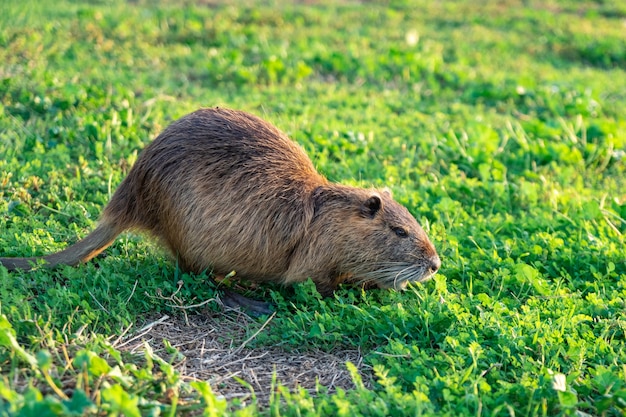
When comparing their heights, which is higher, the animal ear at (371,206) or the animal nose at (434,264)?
the animal ear at (371,206)

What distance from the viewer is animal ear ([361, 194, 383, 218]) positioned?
3.39 m

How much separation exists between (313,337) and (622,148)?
345 centimetres

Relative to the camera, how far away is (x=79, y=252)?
131 inches

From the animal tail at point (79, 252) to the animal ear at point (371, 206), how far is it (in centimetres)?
113

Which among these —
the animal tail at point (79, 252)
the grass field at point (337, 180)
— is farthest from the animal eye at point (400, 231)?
the animal tail at point (79, 252)

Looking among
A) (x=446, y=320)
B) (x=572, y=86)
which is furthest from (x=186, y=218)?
(x=572, y=86)

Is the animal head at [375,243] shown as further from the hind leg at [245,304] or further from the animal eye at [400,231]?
the hind leg at [245,304]

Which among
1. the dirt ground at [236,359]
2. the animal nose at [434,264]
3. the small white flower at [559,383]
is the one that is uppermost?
the animal nose at [434,264]

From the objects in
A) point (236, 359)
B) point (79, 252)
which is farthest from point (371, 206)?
point (79, 252)

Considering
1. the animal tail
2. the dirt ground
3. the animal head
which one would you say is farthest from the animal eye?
the animal tail

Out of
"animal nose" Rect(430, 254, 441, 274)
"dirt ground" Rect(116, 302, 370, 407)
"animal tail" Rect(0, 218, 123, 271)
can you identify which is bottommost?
"dirt ground" Rect(116, 302, 370, 407)

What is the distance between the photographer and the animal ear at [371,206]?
3.39 metres

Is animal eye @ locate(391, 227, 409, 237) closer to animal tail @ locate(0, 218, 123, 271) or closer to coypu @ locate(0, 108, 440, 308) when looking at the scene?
coypu @ locate(0, 108, 440, 308)

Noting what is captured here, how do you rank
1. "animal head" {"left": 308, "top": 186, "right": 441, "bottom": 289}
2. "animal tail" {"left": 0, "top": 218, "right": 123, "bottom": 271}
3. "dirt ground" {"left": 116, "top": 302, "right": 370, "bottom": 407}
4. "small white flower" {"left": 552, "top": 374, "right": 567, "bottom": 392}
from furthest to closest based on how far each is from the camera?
"animal head" {"left": 308, "top": 186, "right": 441, "bottom": 289}
"animal tail" {"left": 0, "top": 218, "right": 123, "bottom": 271}
"dirt ground" {"left": 116, "top": 302, "right": 370, "bottom": 407}
"small white flower" {"left": 552, "top": 374, "right": 567, "bottom": 392}
